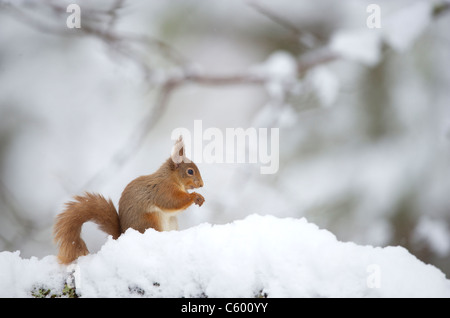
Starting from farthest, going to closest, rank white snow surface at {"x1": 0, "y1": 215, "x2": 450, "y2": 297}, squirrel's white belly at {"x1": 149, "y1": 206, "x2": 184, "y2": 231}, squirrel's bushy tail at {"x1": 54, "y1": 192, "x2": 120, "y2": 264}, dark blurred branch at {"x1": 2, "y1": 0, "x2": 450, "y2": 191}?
dark blurred branch at {"x1": 2, "y1": 0, "x2": 450, "y2": 191} < squirrel's white belly at {"x1": 149, "y1": 206, "x2": 184, "y2": 231} < squirrel's bushy tail at {"x1": 54, "y1": 192, "x2": 120, "y2": 264} < white snow surface at {"x1": 0, "y1": 215, "x2": 450, "y2": 297}

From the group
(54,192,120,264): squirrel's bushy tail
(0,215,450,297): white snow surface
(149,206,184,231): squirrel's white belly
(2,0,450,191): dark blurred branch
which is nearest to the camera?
(0,215,450,297): white snow surface

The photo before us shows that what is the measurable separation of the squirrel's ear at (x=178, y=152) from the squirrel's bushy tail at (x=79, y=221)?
20cm

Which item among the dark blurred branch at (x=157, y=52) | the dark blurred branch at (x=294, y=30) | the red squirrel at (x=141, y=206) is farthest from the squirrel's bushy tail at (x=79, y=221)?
the dark blurred branch at (x=294, y=30)

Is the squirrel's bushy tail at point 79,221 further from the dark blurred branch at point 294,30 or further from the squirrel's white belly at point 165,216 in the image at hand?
the dark blurred branch at point 294,30

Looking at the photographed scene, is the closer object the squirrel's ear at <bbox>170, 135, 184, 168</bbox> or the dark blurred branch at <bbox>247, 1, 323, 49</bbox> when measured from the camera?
the squirrel's ear at <bbox>170, 135, 184, 168</bbox>

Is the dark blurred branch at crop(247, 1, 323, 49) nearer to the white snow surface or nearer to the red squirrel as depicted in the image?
the red squirrel

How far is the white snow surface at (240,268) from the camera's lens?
801 millimetres

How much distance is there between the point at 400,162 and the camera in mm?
2453

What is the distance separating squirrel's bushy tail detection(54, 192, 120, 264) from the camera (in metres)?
0.98

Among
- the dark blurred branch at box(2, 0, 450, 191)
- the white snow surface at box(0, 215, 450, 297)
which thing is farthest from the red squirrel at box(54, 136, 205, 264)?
the dark blurred branch at box(2, 0, 450, 191)

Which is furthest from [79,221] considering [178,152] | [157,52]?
[157,52]

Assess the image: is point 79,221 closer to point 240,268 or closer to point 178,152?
point 178,152
